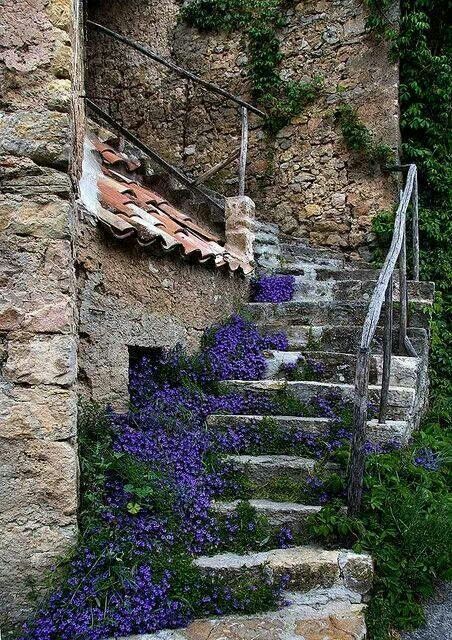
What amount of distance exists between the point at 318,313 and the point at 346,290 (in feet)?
1.82

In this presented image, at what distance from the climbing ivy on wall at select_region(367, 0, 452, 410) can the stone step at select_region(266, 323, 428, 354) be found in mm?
1891

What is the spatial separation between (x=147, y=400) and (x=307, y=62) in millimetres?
5352

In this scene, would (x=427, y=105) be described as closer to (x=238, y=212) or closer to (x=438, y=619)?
(x=238, y=212)

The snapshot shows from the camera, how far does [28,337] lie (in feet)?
8.49

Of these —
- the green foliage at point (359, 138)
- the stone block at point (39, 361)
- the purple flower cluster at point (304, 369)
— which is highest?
the green foliage at point (359, 138)

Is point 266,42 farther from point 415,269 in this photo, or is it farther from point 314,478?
point 314,478

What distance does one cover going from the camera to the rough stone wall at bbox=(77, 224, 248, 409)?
11.6 ft

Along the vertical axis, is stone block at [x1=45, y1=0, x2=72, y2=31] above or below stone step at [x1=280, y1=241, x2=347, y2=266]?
above

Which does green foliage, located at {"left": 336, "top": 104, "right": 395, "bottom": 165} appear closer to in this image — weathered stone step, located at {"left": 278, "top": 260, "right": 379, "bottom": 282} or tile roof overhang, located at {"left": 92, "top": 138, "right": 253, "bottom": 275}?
weathered stone step, located at {"left": 278, "top": 260, "right": 379, "bottom": 282}

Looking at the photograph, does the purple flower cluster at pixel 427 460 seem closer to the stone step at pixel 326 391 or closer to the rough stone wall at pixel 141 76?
the stone step at pixel 326 391

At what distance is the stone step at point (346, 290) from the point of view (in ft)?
17.0

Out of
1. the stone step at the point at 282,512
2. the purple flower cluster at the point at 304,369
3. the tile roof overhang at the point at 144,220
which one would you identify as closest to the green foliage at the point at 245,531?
the stone step at the point at 282,512

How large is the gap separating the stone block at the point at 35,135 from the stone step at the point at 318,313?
2.78 m

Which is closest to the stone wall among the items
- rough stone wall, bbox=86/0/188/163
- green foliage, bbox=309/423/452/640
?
rough stone wall, bbox=86/0/188/163
